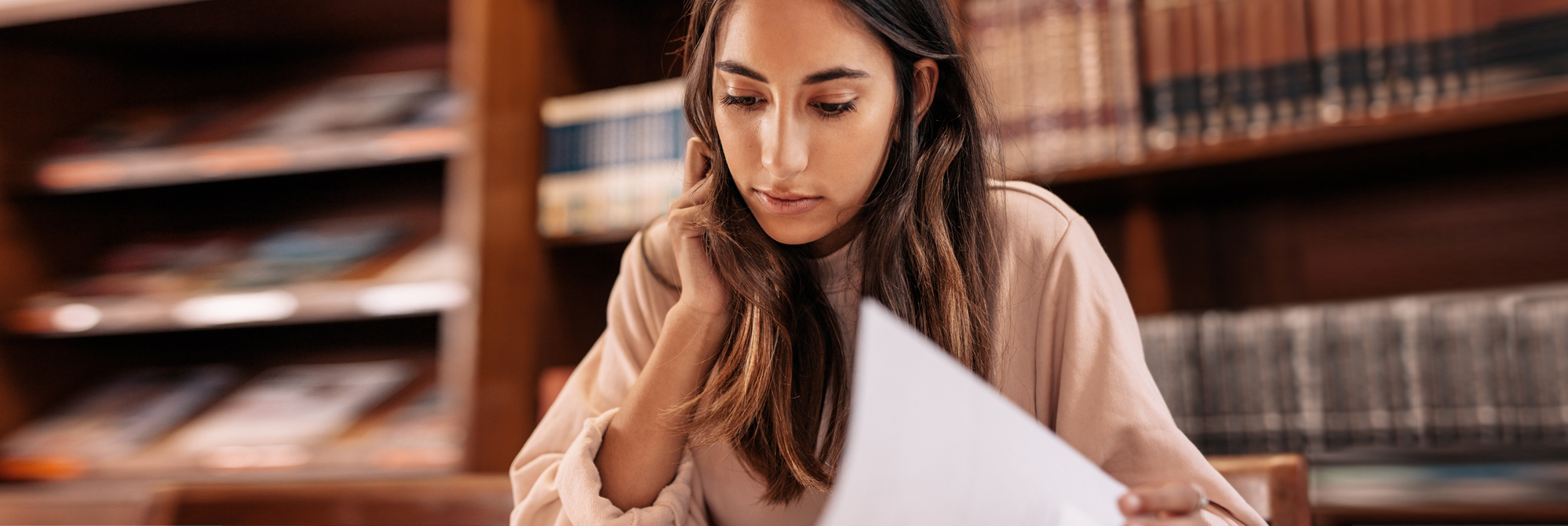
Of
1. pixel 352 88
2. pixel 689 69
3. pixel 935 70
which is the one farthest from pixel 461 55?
pixel 935 70

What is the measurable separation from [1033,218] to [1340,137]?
77 centimetres

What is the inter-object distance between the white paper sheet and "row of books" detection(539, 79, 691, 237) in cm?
134

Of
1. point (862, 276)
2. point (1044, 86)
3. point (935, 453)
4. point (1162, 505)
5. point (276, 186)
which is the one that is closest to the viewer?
point (935, 453)

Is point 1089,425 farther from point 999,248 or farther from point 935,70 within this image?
point 935,70

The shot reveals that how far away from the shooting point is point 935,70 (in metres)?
0.81

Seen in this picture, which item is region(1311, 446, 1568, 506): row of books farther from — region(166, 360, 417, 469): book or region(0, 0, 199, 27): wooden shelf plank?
region(0, 0, 199, 27): wooden shelf plank

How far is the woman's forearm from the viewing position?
2.59ft

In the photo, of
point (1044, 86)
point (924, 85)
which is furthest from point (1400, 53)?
point (924, 85)

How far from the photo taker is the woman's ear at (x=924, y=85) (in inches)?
31.5

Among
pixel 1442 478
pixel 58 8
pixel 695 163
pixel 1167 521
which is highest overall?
pixel 58 8

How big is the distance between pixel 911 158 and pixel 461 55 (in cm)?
127

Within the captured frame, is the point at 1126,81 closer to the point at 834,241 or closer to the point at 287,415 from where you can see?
the point at 834,241

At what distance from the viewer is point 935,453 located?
424mm

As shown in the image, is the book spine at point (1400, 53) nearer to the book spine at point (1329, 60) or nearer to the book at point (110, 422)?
the book spine at point (1329, 60)
